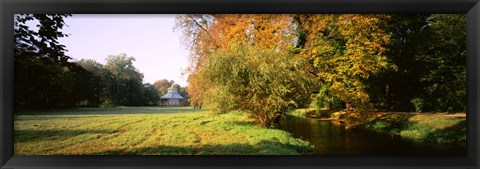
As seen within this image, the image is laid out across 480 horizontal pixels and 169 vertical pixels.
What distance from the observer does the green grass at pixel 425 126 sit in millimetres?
5254

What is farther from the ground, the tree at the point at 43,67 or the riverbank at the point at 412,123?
the tree at the point at 43,67

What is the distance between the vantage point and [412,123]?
5.43 meters

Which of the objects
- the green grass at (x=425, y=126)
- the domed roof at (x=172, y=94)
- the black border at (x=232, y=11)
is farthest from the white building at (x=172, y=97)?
the green grass at (x=425, y=126)

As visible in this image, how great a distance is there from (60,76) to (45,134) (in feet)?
2.96

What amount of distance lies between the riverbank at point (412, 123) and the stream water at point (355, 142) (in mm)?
81

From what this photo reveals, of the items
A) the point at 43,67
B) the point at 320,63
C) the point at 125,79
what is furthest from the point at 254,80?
the point at 43,67

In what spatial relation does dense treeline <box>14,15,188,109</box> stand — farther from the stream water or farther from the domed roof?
the stream water

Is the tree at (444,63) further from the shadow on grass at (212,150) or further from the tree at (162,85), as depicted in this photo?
the tree at (162,85)
